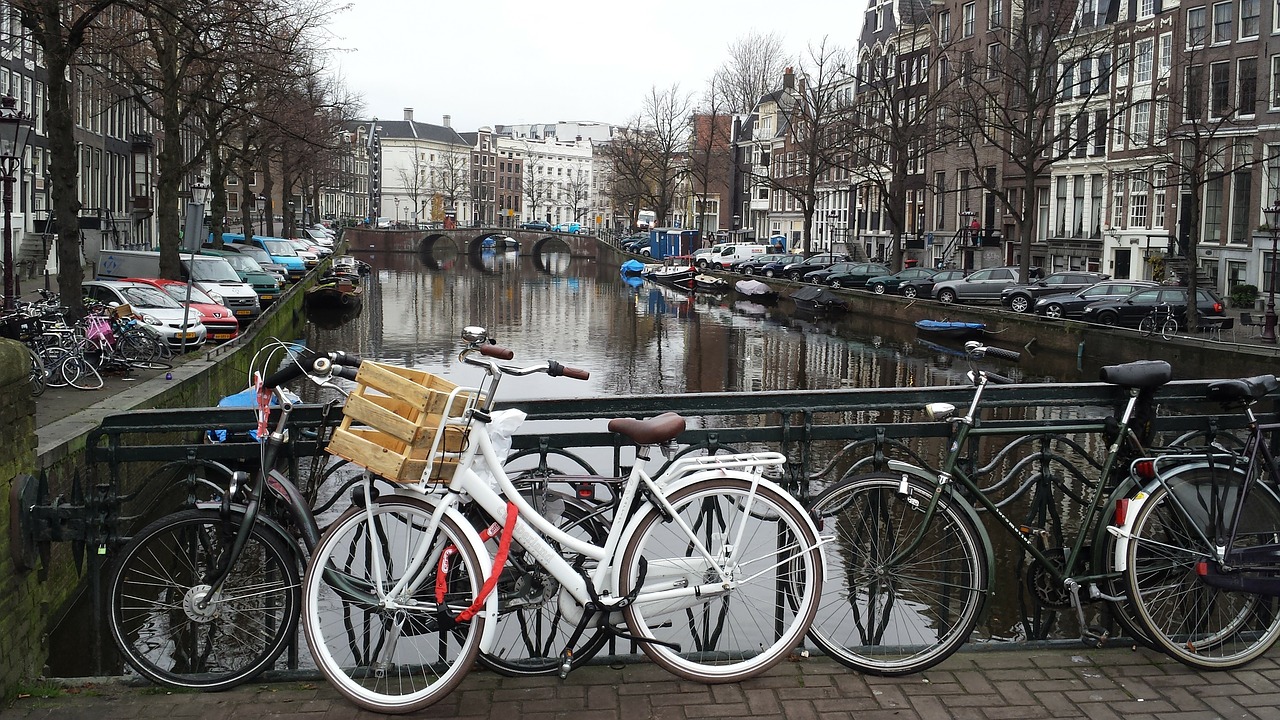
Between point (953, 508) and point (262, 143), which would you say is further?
point (262, 143)

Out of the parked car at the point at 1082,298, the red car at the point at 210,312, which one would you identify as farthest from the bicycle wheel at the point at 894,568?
the parked car at the point at 1082,298

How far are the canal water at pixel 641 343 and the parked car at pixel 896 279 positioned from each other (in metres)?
2.50

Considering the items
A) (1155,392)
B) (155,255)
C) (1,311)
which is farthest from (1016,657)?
(155,255)

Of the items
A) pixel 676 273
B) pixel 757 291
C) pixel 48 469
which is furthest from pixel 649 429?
pixel 676 273

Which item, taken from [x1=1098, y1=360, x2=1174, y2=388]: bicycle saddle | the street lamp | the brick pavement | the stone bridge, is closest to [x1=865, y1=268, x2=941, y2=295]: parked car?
the street lamp

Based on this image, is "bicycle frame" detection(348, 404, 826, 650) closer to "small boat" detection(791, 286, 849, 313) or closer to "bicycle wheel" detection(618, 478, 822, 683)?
"bicycle wheel" detection(618, 478, 822, 683)

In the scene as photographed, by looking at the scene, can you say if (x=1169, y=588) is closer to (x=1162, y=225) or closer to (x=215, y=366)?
(x=215, y=366)

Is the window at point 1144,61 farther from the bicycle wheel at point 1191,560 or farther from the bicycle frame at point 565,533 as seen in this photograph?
the bicycle frame at point 565,533

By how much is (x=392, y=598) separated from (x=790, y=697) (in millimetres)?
1454

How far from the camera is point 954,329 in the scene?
36.9 meters

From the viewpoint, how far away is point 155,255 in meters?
28.1

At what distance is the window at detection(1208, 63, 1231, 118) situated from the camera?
129ft

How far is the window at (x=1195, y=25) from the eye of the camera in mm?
40291

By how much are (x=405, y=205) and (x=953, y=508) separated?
159 metres
